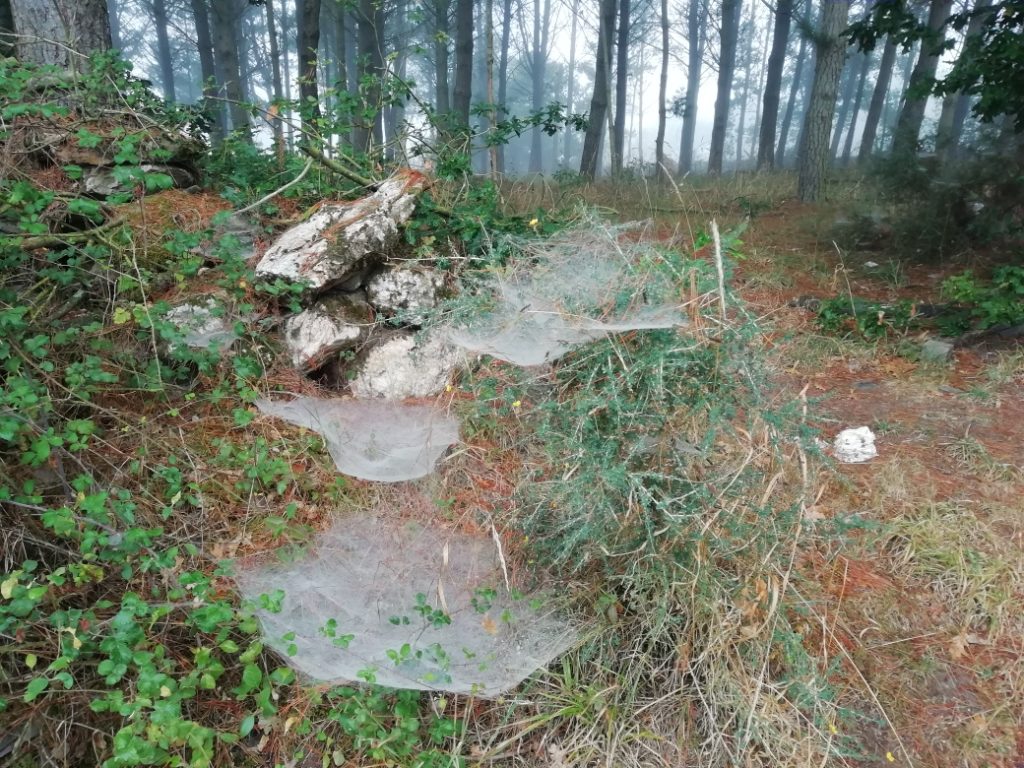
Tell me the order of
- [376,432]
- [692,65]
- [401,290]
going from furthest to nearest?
[692,65], [401,290], [376,432]

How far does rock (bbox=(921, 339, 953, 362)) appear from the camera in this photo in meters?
4.02

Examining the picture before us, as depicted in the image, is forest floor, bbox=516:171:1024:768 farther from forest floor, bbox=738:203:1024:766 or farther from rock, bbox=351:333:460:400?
rock, bbox=351:333:460:400

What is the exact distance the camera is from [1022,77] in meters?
4.13

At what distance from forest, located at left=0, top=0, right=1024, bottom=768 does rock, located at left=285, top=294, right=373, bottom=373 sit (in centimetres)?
2

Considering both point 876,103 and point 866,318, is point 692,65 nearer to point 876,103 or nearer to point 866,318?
point 876,103

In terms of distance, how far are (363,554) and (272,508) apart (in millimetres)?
530

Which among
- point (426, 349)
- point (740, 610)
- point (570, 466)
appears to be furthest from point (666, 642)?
point (426, 349)

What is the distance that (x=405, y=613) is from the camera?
Result: 2.34 metres

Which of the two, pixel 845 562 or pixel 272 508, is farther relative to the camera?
pixel 272 508

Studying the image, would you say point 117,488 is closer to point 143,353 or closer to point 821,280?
point 143,353

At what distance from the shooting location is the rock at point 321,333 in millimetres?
3475

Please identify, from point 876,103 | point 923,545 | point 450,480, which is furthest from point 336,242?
point 876,103

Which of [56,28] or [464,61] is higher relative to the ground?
[464,61]

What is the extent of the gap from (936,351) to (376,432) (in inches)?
146
